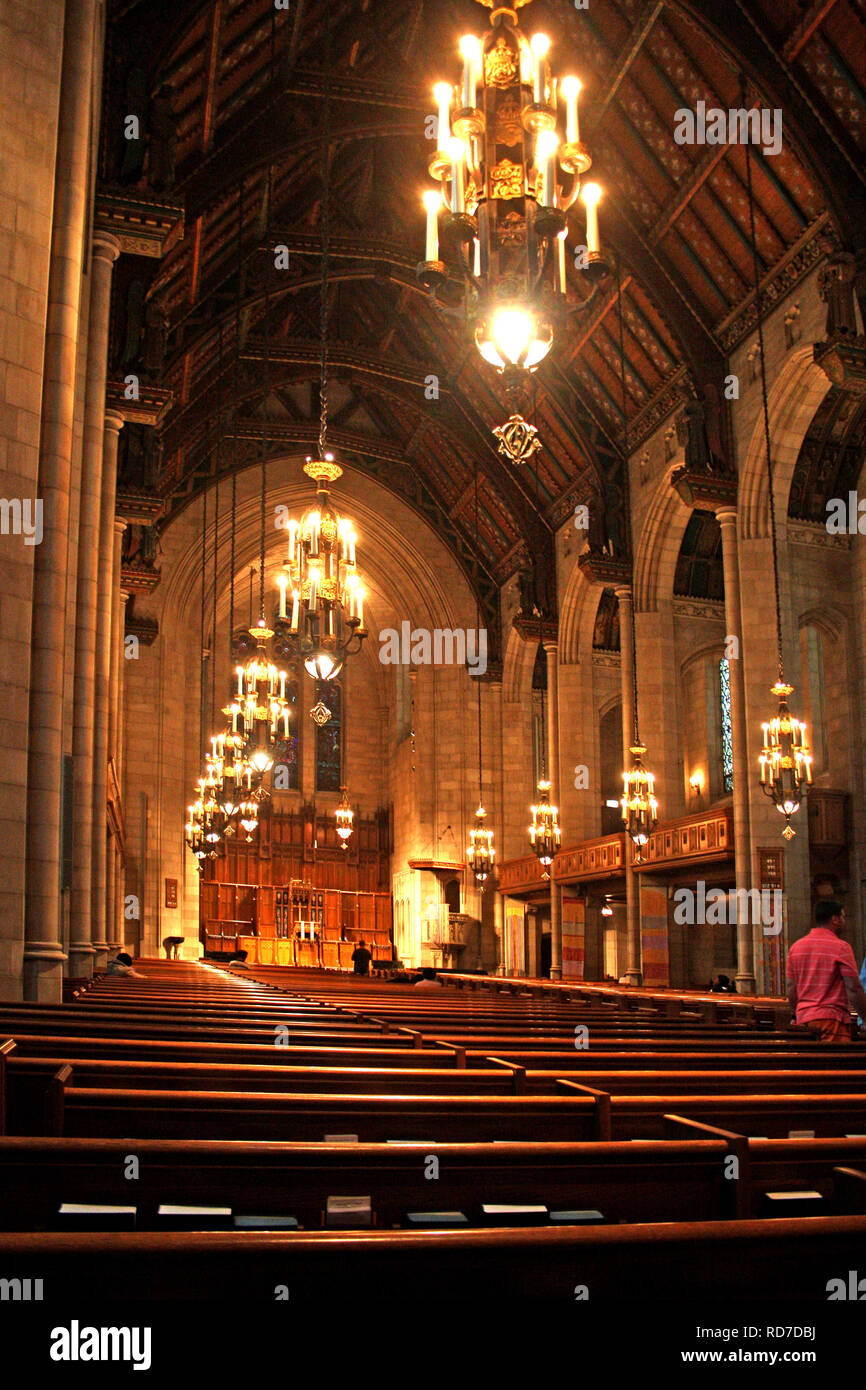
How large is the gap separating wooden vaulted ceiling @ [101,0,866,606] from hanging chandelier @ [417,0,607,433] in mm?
2949

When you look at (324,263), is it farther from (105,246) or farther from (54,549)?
(54,549)

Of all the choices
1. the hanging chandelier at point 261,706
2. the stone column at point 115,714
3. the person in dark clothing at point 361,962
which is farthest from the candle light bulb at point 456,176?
the person in dark clothing at point 361,962

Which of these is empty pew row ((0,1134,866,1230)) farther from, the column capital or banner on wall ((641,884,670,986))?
banner on wall ((641,884,670,986))

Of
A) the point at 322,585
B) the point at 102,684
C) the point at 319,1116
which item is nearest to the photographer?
the point at 319,1116

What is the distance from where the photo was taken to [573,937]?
70.3ft

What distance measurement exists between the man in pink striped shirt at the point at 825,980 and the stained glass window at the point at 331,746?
25474 mm

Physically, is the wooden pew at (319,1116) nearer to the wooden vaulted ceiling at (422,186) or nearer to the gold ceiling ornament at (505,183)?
the gold ceiling ornament at (505,183)

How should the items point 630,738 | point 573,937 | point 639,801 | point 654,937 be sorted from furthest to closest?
point 573,937 < point 630,738 < point 654,937 < point 639,801

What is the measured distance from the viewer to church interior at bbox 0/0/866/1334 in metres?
2.26

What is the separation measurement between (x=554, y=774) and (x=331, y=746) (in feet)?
35.0

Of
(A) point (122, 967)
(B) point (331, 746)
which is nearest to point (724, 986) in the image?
(A) point (122, 967)

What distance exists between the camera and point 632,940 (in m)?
18.3

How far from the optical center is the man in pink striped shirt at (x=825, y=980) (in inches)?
218

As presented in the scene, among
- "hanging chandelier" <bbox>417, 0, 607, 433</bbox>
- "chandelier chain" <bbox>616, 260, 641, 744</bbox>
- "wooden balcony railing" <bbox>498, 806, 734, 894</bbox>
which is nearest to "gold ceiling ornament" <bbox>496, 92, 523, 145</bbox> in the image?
"hanging chandelier" <bbox>417, 0, 607, 433</bbox>
